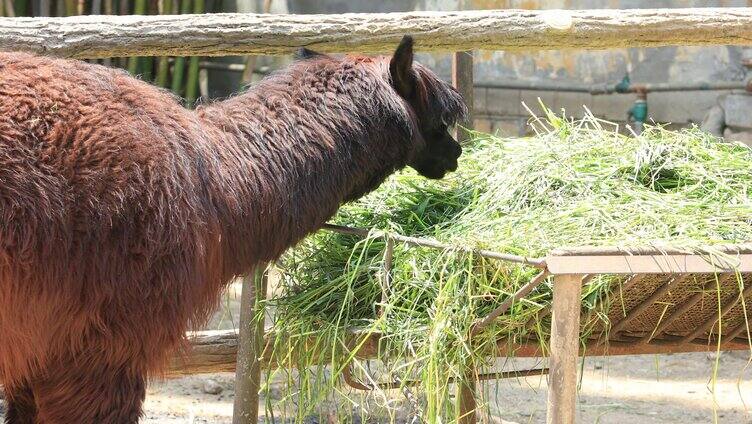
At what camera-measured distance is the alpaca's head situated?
3938mm

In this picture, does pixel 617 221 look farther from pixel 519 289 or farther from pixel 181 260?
pixel 181 260

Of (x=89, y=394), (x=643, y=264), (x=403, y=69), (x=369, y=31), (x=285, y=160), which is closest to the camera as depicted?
(x=643, y=264)

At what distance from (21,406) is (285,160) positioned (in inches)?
51.1

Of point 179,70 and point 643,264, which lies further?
point 179,70

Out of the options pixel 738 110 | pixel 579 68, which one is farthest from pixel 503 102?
pixel 738 110

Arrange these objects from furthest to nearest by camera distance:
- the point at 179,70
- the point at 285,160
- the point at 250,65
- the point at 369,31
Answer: the point at 250,65
the point at 179,70
the point at 369,31
the point at 285,160

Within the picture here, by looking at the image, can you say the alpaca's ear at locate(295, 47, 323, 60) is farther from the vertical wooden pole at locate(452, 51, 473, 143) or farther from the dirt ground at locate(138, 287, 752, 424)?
the dirt ground at locate(138, 287, 752, 424)

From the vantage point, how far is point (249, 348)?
4680mm

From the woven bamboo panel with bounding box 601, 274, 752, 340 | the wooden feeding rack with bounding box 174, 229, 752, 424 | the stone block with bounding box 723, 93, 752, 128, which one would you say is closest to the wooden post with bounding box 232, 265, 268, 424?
the wooden feeding rack with bounding box 174, 229, 752, 424

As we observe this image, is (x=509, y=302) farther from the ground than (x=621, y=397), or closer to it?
farther from the ground

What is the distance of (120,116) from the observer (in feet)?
10.4

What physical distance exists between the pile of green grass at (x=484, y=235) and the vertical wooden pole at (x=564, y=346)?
22 cm

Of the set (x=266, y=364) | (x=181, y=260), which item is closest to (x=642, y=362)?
(x=266, y=364)

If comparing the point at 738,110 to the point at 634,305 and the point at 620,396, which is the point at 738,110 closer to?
the point at 620,396
